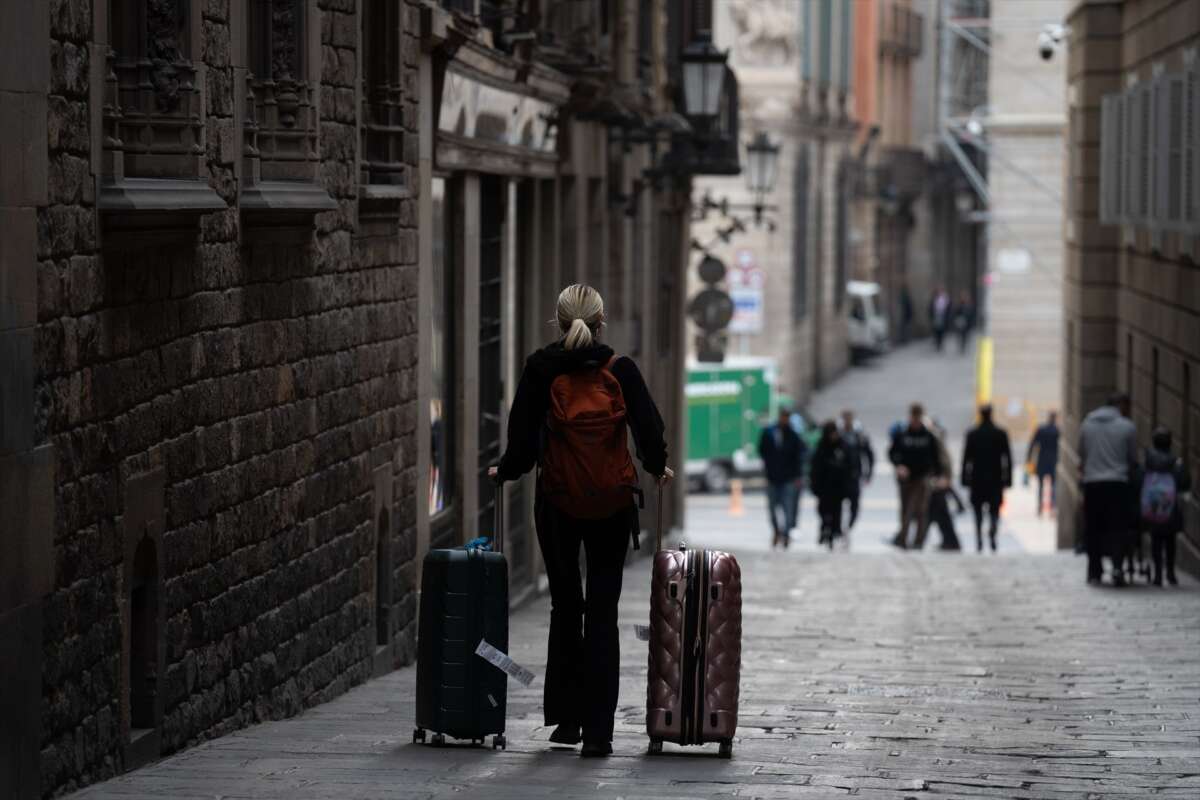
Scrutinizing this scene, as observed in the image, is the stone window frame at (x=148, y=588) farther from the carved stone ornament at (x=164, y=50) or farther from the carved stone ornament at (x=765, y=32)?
the carved stone ornament at (x=765, y=32)

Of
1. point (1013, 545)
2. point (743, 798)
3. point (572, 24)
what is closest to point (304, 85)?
point (743, 798)

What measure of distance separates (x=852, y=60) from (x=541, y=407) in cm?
5643

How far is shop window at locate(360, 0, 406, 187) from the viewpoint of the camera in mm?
13578

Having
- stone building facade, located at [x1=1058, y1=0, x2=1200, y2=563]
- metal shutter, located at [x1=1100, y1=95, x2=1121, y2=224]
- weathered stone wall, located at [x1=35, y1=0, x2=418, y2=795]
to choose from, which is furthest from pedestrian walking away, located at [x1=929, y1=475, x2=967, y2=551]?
weathered stone wall, located at [x1=35, y1=0, x2=418, y2=795]

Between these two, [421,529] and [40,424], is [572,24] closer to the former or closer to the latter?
[421,529]

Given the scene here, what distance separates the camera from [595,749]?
8844 mm

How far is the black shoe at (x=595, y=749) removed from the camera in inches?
348

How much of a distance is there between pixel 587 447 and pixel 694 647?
76 centimetres

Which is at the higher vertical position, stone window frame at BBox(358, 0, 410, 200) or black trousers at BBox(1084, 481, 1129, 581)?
stone window frame at BBox(358, 0, 410, 200)

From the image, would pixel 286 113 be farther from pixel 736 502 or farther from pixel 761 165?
pixel 736 502

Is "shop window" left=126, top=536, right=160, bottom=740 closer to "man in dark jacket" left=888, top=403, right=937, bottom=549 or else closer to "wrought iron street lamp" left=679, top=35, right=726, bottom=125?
"wrought iron street lamp" left=679, top=35, right=726, bottom=125

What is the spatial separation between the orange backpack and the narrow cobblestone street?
0.87 metres

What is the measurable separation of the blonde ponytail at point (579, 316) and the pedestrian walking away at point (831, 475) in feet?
61.9

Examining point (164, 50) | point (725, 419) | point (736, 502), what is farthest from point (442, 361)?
point (725, 419)
